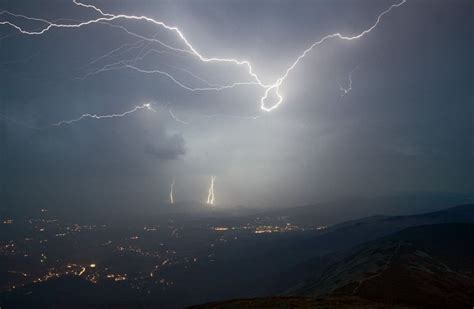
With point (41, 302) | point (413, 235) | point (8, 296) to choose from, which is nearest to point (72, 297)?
point (41, 302)

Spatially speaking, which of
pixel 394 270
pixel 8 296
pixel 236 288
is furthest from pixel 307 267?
pixel 8 296

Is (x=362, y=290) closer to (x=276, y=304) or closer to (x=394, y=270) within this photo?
(x=394, y=270)

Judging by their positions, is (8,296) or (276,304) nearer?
(276,304)

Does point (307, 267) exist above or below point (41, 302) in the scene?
above

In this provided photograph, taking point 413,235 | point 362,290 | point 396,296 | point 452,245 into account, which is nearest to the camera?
point 396,296

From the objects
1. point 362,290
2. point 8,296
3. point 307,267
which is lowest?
point 8,296

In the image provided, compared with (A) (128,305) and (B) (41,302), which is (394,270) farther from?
(B) (41,302)

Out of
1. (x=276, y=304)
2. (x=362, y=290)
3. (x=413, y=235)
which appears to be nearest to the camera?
(x=276, y=304)

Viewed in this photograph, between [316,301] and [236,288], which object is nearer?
[316,301]

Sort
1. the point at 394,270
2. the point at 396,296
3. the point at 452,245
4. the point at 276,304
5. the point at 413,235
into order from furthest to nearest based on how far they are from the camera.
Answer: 1. the point at 413,235
2. the point at 452,245
3. the point at 394,270
4. the point at 396,296
5. the point at 276,304
